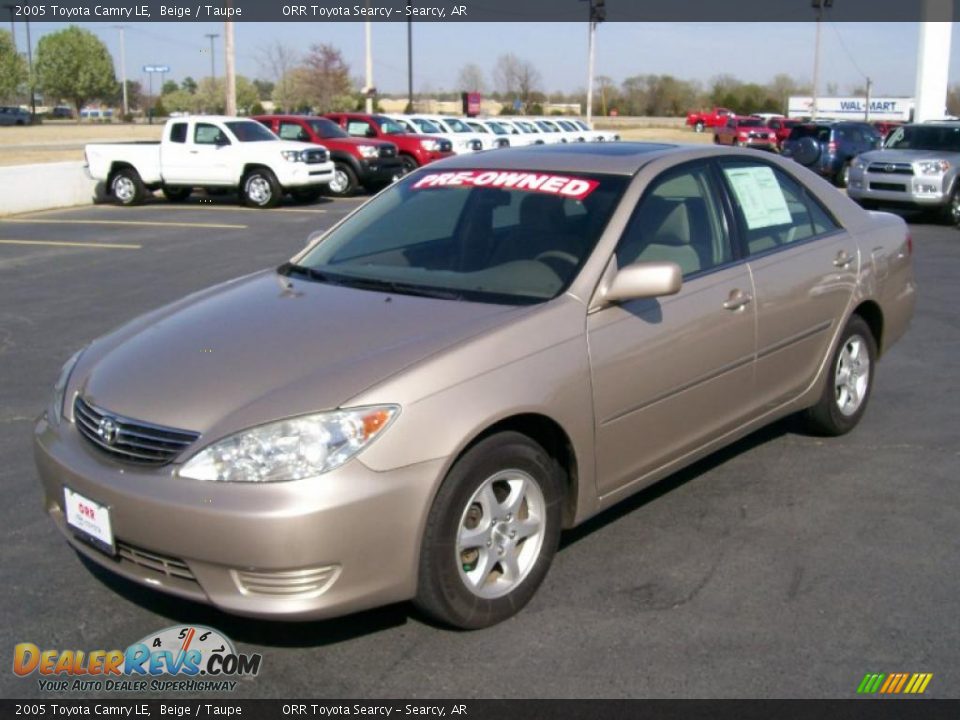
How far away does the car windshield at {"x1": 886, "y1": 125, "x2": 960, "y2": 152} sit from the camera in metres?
18.2

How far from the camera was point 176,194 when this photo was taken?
22516 mm

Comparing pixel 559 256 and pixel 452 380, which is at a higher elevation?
pixel 559 256

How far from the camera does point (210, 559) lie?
320cm

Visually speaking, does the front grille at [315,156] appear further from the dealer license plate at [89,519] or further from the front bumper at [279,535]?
the front bumper at [279,535]

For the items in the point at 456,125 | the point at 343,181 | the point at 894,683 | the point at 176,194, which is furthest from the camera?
the point at 456,125

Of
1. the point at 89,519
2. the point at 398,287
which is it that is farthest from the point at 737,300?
the point at 89,519

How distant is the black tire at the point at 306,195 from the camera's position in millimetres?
21172

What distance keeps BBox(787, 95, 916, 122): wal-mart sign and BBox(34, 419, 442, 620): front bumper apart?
76.1 metres

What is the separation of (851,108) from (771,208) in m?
78.9

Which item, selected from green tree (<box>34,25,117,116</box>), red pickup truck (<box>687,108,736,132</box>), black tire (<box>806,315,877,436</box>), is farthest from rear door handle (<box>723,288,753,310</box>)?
green tree (<box>34,25,117,116</box>)

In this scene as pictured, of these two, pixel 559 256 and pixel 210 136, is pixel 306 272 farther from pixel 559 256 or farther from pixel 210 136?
pixel 210 136

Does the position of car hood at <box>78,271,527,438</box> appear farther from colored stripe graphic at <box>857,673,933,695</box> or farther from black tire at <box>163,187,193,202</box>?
black tire at <box>163,187,193,202</box>
